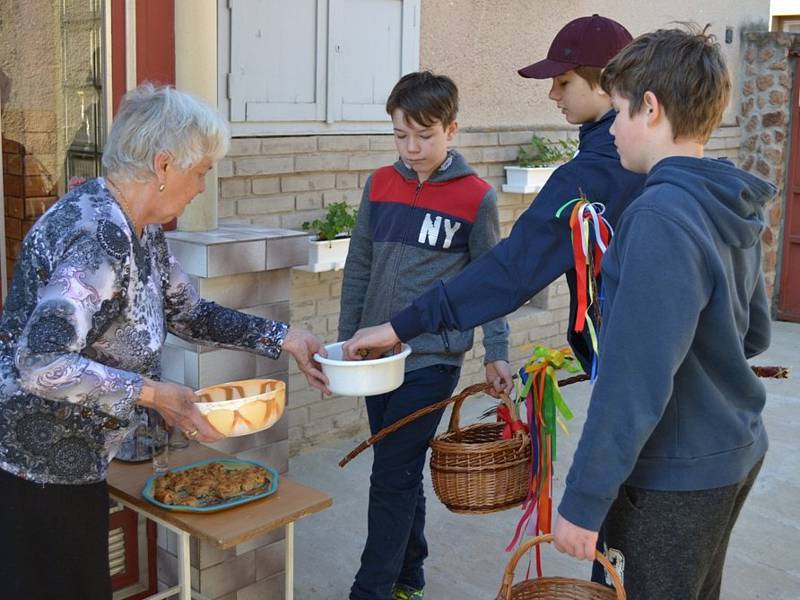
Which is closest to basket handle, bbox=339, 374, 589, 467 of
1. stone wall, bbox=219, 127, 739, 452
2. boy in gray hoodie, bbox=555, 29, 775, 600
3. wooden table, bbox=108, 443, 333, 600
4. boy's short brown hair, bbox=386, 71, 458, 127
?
wooden table, bbox=108, 443, 333, 600

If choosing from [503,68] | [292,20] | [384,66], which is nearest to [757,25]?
[503,68]

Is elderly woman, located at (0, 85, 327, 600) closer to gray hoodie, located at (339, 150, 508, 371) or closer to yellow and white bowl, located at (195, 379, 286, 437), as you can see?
yellow and white bowl, located at (195, 379, 286, 437)

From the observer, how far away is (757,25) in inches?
352

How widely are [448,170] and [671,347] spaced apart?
153cm

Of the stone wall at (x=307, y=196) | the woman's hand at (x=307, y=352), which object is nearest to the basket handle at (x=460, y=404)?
the woman's hand at (x=307, y=352)

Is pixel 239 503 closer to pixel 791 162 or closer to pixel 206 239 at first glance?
pixel 206 239

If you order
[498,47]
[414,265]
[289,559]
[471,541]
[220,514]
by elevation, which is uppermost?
[498,47]

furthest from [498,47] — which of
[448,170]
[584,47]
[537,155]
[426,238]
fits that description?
[584,47]

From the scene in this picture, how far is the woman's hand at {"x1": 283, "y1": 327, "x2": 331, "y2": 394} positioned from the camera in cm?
284

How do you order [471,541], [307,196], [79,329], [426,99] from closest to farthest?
[79,329]
[426,99]
[471,541]
[307,196]

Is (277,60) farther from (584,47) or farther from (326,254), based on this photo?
(584,47)

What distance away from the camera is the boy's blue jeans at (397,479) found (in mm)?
3197

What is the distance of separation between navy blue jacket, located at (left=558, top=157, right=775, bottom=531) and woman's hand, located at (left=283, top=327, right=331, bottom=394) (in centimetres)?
99

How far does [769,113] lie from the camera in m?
8.92
